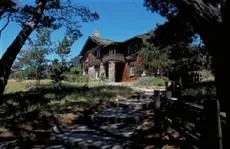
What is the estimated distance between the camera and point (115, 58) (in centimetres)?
5269

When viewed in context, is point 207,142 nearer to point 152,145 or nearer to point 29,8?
point 152,145

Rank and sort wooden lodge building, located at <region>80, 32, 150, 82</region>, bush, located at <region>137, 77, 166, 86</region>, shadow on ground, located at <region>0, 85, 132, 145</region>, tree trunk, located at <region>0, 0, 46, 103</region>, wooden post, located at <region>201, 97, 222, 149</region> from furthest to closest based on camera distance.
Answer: wooden lodge building, located at <region>80, 32, 150, 82</region> → bush, located at <region>137, 77, 166, 86</region> → tree trunk, located at <region>0, 0, 46, 103</region> → shadow on ground, located at <region>0, 85, 132, 145</region> → wooden post, located at <region>201, 97, 222, 149</region>

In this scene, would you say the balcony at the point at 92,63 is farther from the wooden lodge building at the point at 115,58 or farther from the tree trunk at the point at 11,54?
the tree trunk at the point at 11,54

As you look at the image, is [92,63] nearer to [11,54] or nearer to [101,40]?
[101,40]

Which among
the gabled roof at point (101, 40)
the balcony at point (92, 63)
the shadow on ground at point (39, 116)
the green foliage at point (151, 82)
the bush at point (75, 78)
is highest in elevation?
the gabled roof at point (101, 40)

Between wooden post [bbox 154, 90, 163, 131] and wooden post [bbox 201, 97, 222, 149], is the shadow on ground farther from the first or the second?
wooden post [bbox 201, 97, 222, 149]

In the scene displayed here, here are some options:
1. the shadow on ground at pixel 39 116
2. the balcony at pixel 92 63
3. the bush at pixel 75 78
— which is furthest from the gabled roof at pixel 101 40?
the shadow on ground at pixel 39 116

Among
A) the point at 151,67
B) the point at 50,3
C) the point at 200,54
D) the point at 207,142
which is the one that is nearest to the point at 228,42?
the point at 207,142

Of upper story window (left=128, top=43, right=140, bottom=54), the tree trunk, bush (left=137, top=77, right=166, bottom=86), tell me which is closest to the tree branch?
the tree trunk

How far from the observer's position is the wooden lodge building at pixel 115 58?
5047 cm

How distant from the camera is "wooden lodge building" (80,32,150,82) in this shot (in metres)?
50.5

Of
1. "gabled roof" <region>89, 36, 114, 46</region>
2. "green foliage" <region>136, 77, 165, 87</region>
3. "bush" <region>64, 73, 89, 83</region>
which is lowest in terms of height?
"green foliage" <region>136, 77, 165, 87</region>

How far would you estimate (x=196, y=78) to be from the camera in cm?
2764

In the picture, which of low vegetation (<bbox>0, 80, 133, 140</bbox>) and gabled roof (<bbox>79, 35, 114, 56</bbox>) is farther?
gabled roof (<bbox>79, 35, 114, 56</bbox>)
